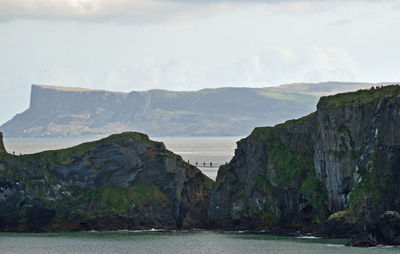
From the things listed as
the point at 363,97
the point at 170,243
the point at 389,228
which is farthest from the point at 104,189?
the point at 389,228

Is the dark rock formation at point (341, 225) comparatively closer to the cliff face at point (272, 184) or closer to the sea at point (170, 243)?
the sea at point (170, 243)

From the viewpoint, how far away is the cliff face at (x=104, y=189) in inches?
5920

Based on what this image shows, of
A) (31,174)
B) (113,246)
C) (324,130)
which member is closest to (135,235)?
(113,246)

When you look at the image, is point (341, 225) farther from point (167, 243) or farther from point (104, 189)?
point (104, 189)

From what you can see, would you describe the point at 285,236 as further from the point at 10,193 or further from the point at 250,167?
the point at 10,193

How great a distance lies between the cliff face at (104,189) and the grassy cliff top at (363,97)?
31364mm

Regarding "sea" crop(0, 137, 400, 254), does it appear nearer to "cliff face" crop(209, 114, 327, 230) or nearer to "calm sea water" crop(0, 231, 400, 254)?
"calm sea water" crop(0, 231, 400, 254)

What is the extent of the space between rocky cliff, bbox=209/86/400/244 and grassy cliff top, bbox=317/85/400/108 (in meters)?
0.19

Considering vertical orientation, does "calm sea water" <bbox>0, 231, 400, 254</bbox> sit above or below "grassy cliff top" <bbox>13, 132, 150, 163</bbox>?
below

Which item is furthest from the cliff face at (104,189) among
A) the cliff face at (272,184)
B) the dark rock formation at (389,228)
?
the dark rock formation at (389,228)

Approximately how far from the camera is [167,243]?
438 ft

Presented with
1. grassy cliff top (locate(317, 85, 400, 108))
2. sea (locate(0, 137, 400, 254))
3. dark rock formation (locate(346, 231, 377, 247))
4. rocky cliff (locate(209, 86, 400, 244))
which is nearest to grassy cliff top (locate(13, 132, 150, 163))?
→ sea (locate(0, 137, 400, 254))

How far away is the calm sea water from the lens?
403 feet

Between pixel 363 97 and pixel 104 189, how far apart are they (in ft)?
162
